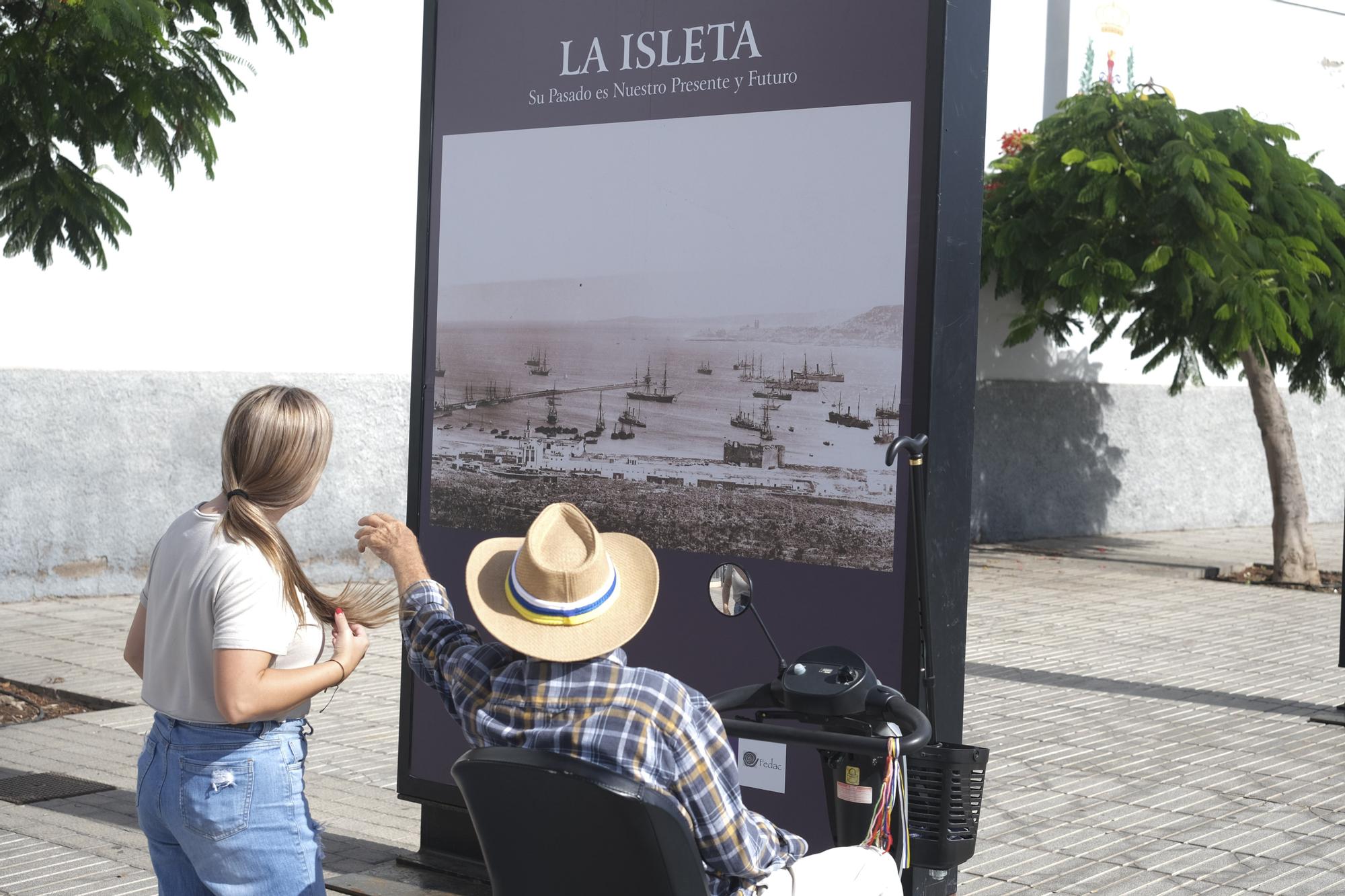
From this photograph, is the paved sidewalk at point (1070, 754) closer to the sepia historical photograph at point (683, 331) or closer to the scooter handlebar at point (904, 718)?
the sepia historical photograph at point (683, 331)

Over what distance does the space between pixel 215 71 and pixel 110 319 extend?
4173 mm

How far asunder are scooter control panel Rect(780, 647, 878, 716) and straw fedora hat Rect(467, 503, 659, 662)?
0.58m

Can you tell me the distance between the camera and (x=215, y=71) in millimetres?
7516

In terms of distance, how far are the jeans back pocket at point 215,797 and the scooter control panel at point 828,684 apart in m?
1.18

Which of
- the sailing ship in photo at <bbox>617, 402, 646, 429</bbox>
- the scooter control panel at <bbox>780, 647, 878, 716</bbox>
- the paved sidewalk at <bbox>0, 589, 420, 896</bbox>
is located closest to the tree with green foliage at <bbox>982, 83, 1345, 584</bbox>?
the paved sidewalk at <bbox>0, 589, 420, 896</bbox>

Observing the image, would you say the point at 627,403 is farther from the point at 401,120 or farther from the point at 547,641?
the point at 401,120

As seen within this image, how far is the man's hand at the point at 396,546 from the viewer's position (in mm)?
3367

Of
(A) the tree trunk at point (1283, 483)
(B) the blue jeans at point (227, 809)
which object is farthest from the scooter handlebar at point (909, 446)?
(A) the tree trunk at point (1283, 483)

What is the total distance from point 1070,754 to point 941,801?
427 centimetres

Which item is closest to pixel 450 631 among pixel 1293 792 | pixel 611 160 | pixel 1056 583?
pixel 611 160

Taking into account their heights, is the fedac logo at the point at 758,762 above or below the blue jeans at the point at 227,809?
below

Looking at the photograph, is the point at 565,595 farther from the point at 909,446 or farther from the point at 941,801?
the point at 909,446

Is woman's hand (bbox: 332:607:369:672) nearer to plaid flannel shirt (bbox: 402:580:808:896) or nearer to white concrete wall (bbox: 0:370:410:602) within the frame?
plaid flannel shirt (bbox: 402:580:808:896)

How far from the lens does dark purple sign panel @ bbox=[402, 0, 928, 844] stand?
4.23 meters
